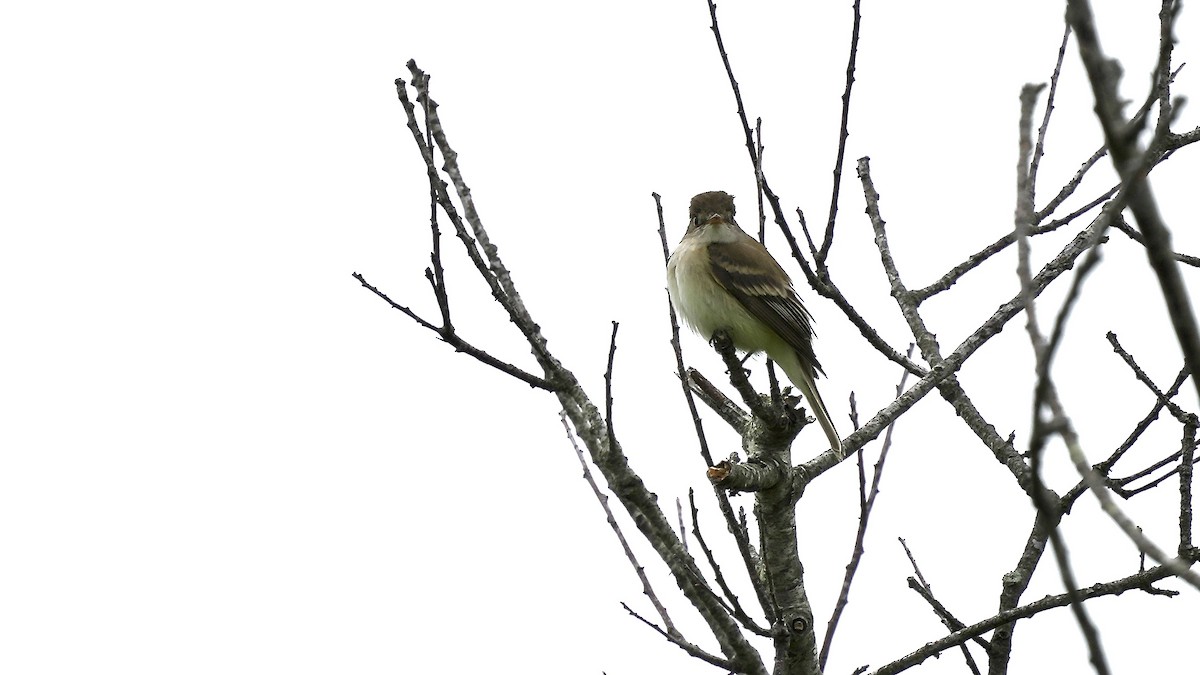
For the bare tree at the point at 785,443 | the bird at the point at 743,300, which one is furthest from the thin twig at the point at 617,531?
the bird at the point at 743,300

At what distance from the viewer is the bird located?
26.2 ft

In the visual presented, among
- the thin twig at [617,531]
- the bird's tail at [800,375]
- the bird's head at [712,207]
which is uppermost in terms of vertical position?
the bird's head at [712,207]

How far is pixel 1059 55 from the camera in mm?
5926

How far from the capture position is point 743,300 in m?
8.15

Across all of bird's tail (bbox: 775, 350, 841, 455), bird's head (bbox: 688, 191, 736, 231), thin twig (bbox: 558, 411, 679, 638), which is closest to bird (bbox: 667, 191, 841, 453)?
bird's tail (bbox: 775, 350, 841, 455)

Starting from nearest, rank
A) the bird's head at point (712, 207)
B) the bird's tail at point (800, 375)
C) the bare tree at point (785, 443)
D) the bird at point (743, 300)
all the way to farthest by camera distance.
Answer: the bare tree at point (785, 443), the bird's tail at point (800, 375), the bird at point (743, 300), the bird's head at point (712, 207)

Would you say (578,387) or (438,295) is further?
(578,387)

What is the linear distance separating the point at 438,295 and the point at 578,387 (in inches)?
43.7

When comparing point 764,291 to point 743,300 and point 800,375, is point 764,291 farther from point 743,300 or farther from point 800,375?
point 800,375


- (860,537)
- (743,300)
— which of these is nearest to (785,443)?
(860,537)

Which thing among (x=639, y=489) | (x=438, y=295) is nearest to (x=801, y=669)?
(x=639, y=489)

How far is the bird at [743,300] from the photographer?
7973mm

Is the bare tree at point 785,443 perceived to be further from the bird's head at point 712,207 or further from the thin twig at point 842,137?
the bird's head at point 712,207

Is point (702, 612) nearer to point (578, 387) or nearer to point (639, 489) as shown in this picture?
point (639, 489)
